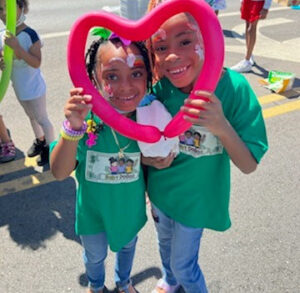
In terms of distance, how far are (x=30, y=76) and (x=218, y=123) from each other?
2323mm

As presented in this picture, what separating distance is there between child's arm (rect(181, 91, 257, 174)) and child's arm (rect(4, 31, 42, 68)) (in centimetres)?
190

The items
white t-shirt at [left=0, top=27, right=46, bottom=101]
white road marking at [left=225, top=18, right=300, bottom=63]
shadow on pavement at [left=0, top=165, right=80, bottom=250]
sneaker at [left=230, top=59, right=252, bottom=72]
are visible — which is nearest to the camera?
shadow on pavement at [left=0, top=165, right=80, bottom=250]

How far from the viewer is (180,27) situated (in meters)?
1.60

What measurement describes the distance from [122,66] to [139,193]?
67 centimetres

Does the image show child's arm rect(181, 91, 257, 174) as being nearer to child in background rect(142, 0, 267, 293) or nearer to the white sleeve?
child in background rect(142, 0, 267, 293)

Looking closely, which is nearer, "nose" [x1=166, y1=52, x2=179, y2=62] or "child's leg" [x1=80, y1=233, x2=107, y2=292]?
"nose" [x1=166, y1=52, x2=179, y2=62]

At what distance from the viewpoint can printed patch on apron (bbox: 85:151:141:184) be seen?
5.98ft

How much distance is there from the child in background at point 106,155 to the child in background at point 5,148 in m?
2.05

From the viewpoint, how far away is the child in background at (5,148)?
3.85m

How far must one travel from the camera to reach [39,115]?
3.55 meters

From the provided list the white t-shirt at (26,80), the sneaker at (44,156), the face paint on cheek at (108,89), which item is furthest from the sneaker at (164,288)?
the white t-shirt at (26,80)

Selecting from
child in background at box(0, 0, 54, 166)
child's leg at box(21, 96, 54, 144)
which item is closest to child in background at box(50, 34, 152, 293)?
child in background at box(0, 0, 54, 166)

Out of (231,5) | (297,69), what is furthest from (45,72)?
(231,5)

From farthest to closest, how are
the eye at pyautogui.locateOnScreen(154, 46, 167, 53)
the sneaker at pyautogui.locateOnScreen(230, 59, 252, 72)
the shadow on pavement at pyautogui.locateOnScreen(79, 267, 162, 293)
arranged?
the sneaker at pyautogui.locateOnScreen(230, 59, 252, 72) → the shadow on pavement at pyautogui.locateOnScreen(79, 267, 162, 293) → the eye at pyautogui.locateOnScreen(154, 46, 167, 53)
